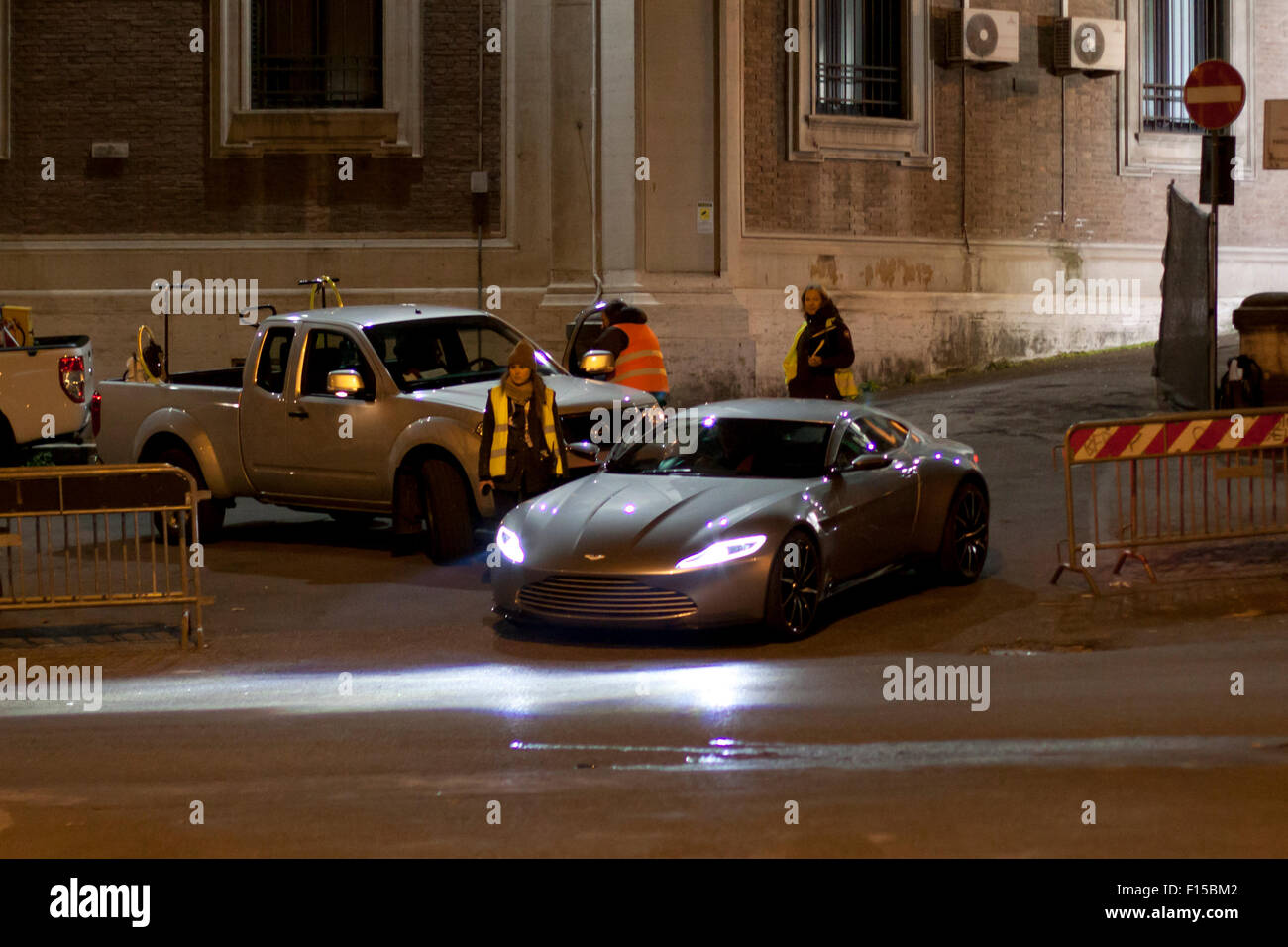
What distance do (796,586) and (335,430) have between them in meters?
4.96

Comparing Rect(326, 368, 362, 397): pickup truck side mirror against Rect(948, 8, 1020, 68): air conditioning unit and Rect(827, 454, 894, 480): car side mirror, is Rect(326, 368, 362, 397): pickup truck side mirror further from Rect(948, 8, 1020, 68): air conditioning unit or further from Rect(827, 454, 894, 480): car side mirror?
Rect(948, 8, 1020, 68): air conditioning unit

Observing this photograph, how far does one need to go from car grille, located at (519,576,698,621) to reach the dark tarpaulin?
8414mm

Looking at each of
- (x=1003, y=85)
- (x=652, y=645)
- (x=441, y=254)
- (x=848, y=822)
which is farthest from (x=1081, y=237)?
(x=848, y=822)

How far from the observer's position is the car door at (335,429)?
13430mm

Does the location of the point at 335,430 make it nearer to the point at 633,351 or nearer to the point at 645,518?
the point at 633,351

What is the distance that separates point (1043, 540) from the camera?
1335 centimetres

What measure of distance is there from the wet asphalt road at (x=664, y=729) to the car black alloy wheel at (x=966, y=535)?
0.18 m

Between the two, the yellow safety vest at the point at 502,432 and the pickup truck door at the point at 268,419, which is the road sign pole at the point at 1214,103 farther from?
the pickup truck door at the point at 268,419

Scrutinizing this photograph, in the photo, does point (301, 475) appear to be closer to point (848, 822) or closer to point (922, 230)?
point (848, 822)

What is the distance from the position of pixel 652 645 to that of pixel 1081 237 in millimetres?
16871

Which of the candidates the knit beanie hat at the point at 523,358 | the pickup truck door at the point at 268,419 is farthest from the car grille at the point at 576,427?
the pickup truck door at the point at 268,419

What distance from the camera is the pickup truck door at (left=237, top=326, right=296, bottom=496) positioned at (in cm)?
1406

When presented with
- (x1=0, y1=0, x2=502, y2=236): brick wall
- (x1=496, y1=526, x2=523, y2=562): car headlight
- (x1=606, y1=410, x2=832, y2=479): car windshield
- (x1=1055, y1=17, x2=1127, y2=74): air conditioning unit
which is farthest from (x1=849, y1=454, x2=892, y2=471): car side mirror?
(x1=1055, y1=17, x2=1127, y2=74): air conditioning unit

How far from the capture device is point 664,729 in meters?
7.91
